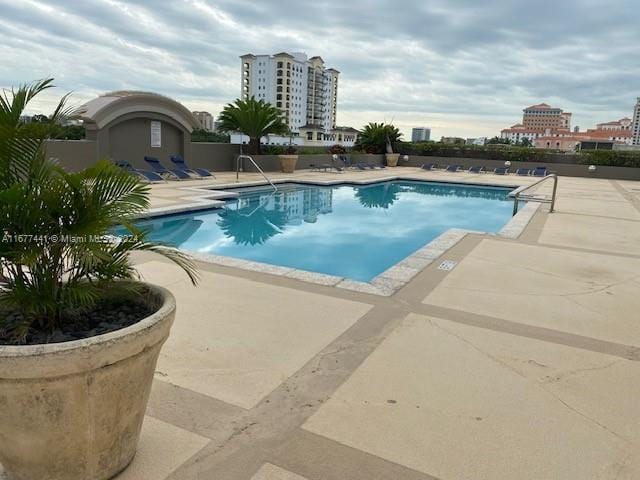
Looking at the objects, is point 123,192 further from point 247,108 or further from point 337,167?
point 337,167

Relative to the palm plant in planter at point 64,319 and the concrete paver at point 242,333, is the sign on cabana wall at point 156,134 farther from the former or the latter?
the palm plant in planter at point 64,319

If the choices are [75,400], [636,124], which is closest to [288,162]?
[75,400]

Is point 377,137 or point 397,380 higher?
point 377,137

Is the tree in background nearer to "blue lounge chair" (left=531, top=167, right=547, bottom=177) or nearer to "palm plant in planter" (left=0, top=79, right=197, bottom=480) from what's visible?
"blue lounge chair" (left=531, top=167, right=547, bottom=177)

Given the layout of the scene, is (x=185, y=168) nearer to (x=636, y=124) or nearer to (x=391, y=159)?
(x=391, y=159)

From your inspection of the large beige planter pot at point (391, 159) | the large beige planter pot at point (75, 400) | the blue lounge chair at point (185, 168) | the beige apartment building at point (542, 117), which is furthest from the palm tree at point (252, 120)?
the beige apartment building at point (542, 117)

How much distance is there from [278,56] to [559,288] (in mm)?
128589

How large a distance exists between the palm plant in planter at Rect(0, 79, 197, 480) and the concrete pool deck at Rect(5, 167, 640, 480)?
388 mm

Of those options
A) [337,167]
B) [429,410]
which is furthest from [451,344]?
[337,167]

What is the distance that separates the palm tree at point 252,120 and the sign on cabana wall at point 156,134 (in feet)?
13.5

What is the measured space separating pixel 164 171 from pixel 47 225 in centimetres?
1546

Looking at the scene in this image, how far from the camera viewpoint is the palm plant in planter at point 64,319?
1775 mm

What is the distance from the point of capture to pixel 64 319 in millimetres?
2201

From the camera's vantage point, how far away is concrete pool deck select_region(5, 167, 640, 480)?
239 centimetres
